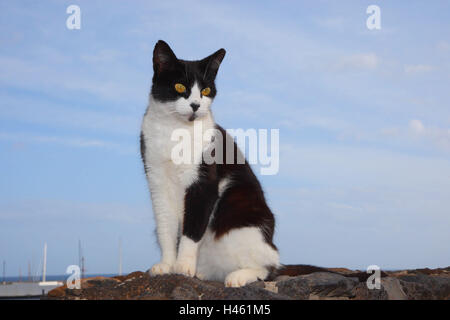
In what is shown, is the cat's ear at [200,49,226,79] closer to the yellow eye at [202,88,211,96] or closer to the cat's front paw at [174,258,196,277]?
the yellow eye at [202,88,211,96]

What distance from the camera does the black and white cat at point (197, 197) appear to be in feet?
19.6

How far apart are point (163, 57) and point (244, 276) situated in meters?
3.03

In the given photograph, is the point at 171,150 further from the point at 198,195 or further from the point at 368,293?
the point at 368,293

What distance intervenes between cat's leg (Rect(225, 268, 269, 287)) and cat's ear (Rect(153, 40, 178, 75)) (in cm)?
281

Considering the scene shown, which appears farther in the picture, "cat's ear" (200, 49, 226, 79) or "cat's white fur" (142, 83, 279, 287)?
"cat's ear" (200, 49, 226, 79)

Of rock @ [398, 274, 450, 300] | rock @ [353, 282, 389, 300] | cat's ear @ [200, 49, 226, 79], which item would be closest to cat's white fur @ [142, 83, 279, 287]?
cat's ear @ [200, 49, 226, 79]

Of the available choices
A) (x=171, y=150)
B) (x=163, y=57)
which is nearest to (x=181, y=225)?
(x=171, y=150)

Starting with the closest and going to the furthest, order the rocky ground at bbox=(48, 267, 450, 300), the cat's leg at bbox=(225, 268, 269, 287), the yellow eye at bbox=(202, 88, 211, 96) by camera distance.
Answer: the rocky ground at bbox=(48, 267, 450, 300) → the cat's leg at bbox=(225, 268, 269, 287) → the yellow eye at bbox=(202, 88, 211, 96)

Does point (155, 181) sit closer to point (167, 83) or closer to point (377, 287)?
point (167, 83)

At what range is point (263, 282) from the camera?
586cm

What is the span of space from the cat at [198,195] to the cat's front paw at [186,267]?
1 cm

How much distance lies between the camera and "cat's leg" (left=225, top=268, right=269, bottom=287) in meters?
5.80

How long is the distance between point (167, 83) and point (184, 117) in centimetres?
51
